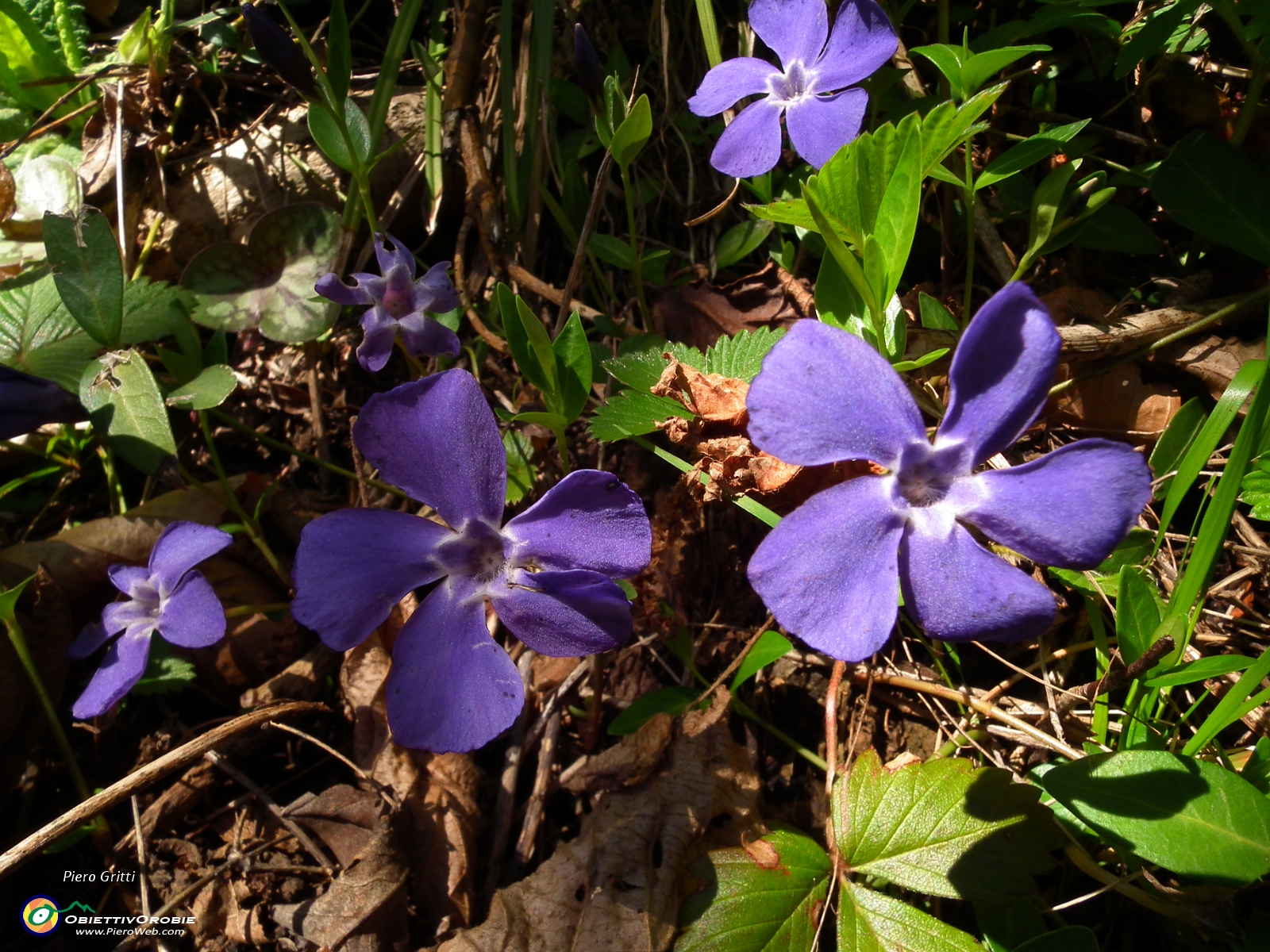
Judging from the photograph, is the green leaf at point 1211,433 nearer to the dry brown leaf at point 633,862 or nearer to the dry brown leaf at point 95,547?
the dry brown leaf at point 633,862

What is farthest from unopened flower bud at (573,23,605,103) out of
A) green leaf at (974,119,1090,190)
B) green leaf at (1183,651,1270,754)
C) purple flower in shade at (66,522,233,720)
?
green leaf at (1183,651,1270,754)

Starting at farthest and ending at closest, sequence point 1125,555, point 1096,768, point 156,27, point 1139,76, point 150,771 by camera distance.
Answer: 1. point 156,27
2. point 1139,76
3. point 150,771
4. point 1125,555
5. point 1096,768

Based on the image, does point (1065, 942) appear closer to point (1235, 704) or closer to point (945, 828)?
point (945, 828)

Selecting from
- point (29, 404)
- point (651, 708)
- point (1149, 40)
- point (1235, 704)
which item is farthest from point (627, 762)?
point (1149, 40)

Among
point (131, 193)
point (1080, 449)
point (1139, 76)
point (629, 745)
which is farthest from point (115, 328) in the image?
point (1139, 76)

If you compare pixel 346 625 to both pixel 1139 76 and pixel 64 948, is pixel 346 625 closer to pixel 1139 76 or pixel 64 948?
pixel 64 948

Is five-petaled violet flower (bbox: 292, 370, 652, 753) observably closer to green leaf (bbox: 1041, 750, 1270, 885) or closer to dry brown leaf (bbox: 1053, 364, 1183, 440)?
green leaf (bbox: 1041, 750, 1270, 885)
